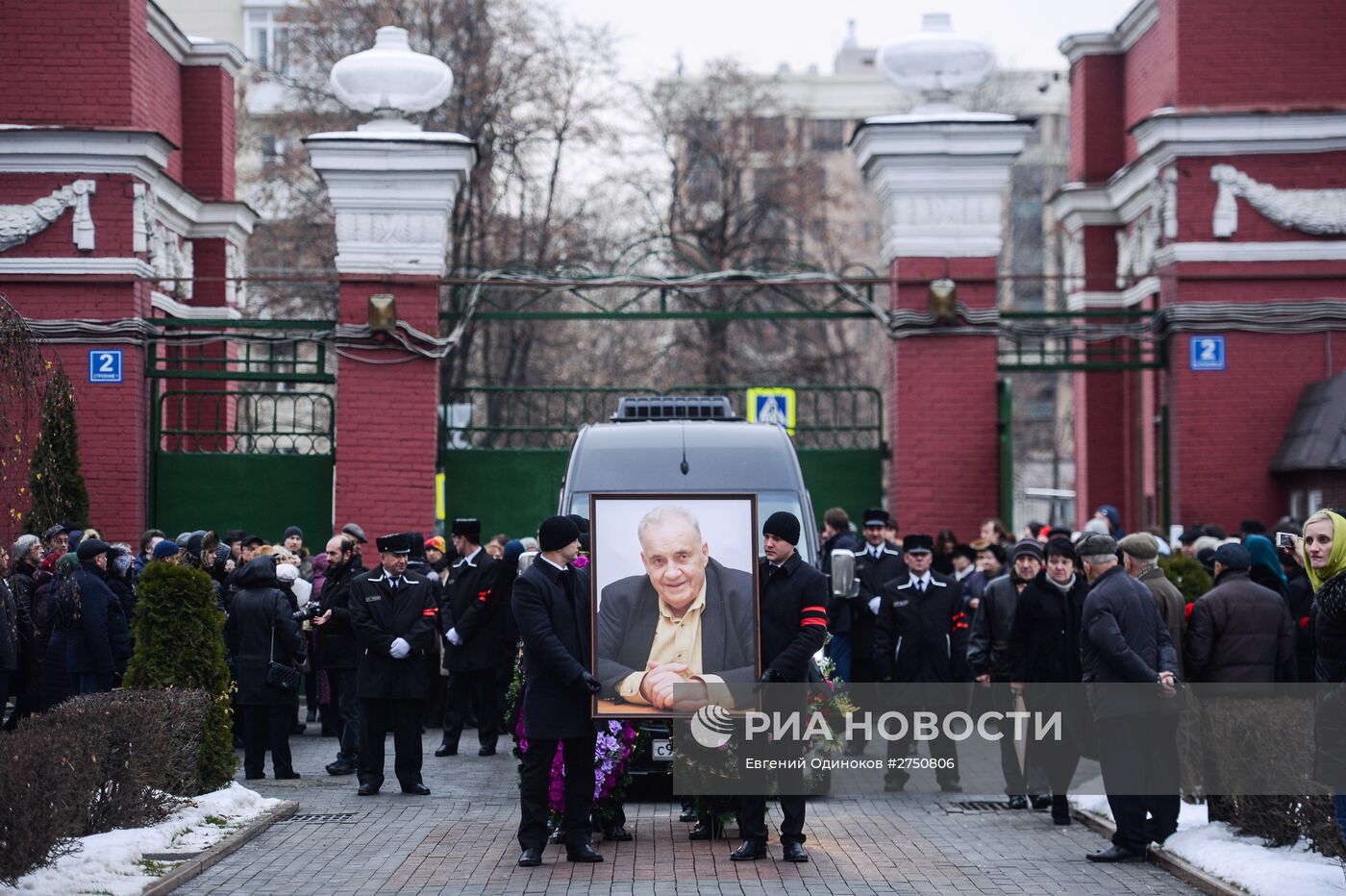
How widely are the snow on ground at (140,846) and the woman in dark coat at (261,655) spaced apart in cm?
137

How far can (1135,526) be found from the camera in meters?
20.8

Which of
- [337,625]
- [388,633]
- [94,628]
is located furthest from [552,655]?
[94,628]

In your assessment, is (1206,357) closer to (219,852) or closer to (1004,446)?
(1004,446)

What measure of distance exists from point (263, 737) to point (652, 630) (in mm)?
5142

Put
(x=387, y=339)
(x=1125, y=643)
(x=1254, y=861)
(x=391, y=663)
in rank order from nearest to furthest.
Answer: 1. (x=1254, y=861)
2. (x=1125, y=643)
3. (x=391, y=663)
4. (x=387, y=339)

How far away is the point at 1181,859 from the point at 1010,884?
1.18m

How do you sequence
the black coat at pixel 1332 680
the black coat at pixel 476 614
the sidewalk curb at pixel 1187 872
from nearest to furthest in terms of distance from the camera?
the black coat at pixel 1332 680 < the sidewalk curb at pixel 1187 872 < the black coat at pixel 476 614

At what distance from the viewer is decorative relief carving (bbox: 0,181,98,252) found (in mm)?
18031

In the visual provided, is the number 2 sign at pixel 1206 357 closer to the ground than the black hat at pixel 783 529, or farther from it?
farther from it

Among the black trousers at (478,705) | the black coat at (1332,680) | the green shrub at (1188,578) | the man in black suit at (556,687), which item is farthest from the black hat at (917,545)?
the black coat at (1332,680)

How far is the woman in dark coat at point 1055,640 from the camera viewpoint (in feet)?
40.8

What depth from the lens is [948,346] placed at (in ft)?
60.8

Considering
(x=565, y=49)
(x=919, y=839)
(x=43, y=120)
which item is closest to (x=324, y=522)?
(x=43, y=120)

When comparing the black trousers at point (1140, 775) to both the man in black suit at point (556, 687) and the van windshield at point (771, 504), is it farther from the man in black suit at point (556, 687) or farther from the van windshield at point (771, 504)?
the van windshield at point (771, 504)
